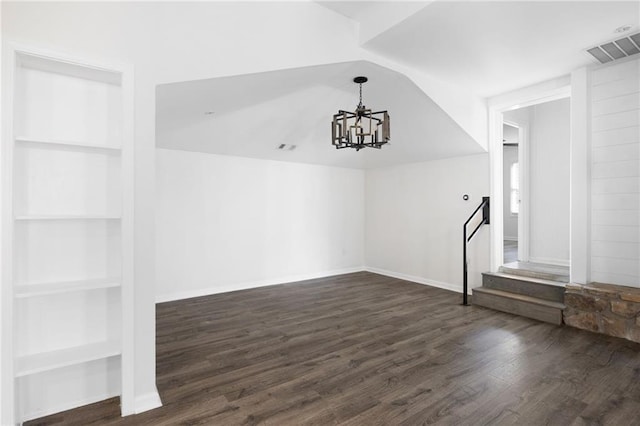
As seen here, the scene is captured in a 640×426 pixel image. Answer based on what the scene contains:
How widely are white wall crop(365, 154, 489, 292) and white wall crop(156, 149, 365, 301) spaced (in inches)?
19.1

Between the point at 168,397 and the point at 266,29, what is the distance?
303 centimetres

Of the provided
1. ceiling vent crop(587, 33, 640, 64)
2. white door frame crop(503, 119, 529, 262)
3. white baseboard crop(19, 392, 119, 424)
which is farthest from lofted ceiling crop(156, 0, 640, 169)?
white baseboard crop(19, 392, 119, 424)

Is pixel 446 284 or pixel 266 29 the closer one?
pixel 266 29

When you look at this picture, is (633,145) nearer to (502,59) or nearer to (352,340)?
(502,59)

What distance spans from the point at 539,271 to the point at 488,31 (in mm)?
3440

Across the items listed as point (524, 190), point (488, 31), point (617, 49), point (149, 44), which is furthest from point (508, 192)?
point (149, 44)

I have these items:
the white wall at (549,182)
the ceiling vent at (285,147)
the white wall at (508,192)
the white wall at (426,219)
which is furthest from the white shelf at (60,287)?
the white wall at (508,192)

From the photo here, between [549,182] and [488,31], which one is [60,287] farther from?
[549,182]

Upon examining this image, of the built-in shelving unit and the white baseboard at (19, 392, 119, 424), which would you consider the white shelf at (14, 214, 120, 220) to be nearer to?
the built-in shelving unit

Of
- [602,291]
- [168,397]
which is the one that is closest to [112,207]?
[168,397]

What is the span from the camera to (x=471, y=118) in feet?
15.4

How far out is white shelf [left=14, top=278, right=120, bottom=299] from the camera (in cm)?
197

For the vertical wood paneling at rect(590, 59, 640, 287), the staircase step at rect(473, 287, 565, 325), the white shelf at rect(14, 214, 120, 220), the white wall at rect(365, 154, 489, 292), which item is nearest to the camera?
the white shelf at rect(14, 214, 120, 220)

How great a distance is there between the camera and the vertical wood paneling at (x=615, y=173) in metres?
3.54
